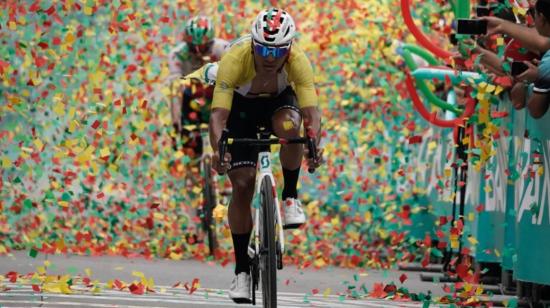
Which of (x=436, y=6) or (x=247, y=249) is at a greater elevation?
(x=436, y=6)

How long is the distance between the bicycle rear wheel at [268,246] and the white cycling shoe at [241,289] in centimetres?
54

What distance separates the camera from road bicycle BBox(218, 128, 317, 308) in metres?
9.50

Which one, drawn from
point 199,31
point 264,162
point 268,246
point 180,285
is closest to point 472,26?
point 264,162

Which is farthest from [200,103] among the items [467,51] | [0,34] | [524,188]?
[524,188]

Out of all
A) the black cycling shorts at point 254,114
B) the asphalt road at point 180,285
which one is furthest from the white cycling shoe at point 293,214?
the asphalt road at point 180,285

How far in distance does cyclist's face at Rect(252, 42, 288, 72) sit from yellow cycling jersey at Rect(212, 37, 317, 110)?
0.05 metres

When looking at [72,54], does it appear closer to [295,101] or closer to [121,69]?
[121,69]

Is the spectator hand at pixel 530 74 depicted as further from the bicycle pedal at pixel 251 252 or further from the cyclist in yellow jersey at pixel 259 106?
the bicycle pedal at pixel 251 252

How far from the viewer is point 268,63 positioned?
1017 centimetres

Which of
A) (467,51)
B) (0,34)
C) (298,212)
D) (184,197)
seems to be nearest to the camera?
(298,212)

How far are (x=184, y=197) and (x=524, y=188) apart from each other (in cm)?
857

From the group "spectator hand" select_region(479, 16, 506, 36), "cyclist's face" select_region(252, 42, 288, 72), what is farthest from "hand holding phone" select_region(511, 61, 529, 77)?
"cyclist's face" select_region(252, 42, 288, 72)

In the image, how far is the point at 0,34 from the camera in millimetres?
18344

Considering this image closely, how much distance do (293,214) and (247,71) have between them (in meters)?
0.92
